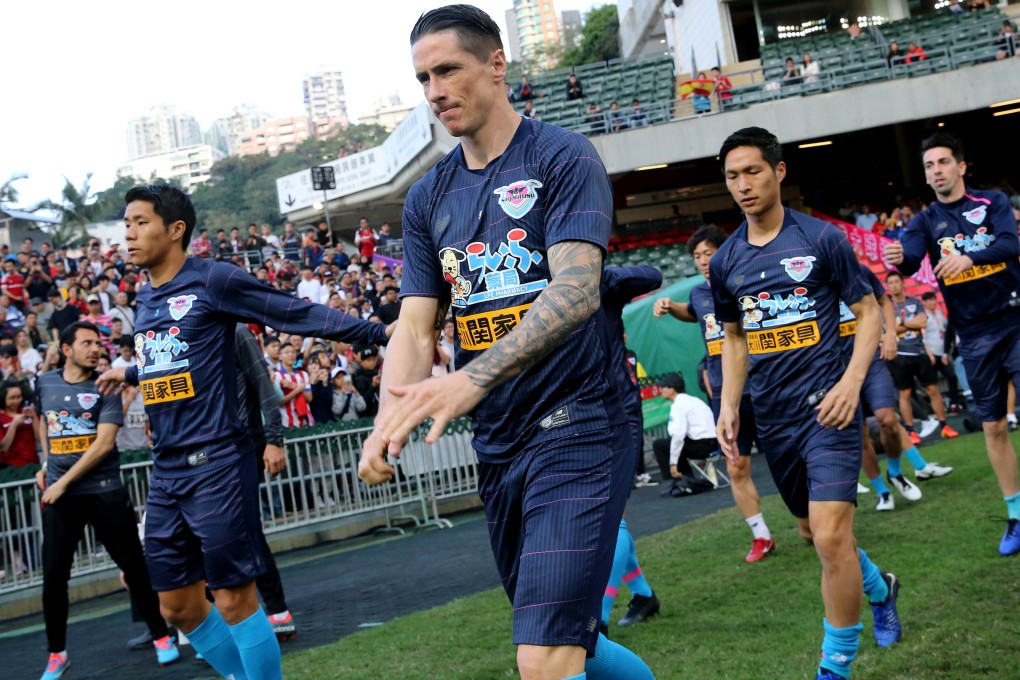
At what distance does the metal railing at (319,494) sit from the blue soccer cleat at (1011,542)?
7921 mm

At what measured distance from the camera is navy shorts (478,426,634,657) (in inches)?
116

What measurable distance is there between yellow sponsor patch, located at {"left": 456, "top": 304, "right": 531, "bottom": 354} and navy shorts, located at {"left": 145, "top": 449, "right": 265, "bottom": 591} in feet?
7.94

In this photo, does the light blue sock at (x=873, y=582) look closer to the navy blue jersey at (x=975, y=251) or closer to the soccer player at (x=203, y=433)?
the navy blue jersey at (x=975, y=251)

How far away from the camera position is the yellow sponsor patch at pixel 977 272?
269 inches

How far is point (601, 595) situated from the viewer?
305 centimetres

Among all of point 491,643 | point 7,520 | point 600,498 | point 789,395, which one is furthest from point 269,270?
point 600,498

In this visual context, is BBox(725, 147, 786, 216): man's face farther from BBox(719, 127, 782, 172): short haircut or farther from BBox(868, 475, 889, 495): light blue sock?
BBox(868, 475, 889, 495): light blue sock

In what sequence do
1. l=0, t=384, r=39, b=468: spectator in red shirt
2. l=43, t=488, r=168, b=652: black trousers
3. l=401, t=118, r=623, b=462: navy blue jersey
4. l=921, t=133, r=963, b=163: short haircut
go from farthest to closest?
1. l=0, t=384, r=39, b=468: spectator in red shirt
2. l=43, t=488, r=168, b=652: black trousers
3. l=921, t=133, r=963, b=163: short haircut
4. l=401, t=118, r=623, b=462: navy blue jersey

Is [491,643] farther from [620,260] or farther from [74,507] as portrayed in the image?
[620,260]

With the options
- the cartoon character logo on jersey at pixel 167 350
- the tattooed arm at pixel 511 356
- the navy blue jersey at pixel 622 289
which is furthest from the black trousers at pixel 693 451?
the tattooed arm at pixel 511 356

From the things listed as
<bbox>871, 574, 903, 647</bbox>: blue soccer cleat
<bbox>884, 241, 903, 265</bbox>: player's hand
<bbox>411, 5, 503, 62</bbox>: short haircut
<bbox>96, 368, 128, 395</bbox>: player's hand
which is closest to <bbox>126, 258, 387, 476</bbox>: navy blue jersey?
<bbox>96, 368, 128, 395</bbox>: player's hand

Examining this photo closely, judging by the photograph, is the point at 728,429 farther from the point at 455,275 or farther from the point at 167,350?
the point at 167,350

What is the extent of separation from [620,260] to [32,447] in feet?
69.8

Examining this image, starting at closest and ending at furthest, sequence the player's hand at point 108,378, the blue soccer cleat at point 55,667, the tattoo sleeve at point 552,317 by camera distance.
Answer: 1. the tattoo sleeve at point 552,317
2. the player's hand at point 108,378
3. the blue soccer cleat at point 55,667
